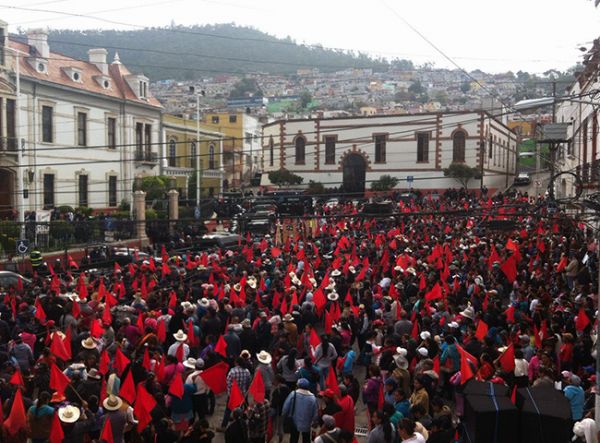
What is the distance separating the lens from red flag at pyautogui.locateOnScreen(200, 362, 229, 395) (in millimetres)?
9812

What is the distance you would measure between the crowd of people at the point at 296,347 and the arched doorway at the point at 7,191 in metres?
17.5

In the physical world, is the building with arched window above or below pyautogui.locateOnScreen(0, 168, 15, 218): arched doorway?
above

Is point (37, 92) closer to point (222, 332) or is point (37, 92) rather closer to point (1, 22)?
point (1, 22)

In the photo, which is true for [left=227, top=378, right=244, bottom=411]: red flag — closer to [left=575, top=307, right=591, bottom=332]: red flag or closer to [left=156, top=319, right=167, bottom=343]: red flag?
[left=156, top=319, right=167, bottom=343]: red flag

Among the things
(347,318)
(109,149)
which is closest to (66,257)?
(347,318)

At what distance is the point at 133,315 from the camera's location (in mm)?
12945

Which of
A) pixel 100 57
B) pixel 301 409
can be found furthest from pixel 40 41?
pixel 301 409

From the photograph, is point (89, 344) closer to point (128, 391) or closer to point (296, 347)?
point (128, 391)

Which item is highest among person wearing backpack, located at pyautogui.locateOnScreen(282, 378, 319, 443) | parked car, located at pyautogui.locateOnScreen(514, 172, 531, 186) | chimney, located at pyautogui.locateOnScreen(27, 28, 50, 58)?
chimney, located at pyautogui.locateOnScreen(27, 28, 50, 58)

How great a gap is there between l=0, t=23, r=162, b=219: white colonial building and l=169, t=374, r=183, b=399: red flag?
2220cm

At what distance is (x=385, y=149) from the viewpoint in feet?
170

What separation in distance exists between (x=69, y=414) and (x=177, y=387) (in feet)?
5.38

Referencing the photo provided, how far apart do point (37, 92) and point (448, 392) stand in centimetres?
3128

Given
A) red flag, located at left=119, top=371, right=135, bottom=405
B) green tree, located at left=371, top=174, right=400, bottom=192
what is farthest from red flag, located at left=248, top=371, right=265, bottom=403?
green tree, located at left=371, top=174, right=400, bottom=192
